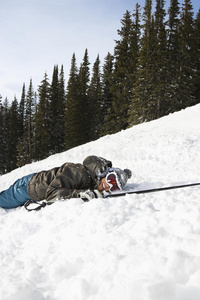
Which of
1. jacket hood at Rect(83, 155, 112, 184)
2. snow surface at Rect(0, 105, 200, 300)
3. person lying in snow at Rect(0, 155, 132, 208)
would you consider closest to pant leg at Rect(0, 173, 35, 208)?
person lying in snow at Rect(0, 155, 132, 208)

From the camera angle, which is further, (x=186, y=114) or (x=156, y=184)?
(x=186, y=114)

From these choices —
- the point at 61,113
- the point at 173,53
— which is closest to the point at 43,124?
the point at 61,113

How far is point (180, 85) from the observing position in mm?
18328

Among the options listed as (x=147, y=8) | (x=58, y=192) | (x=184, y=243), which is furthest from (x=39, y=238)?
(x=147, y=8)

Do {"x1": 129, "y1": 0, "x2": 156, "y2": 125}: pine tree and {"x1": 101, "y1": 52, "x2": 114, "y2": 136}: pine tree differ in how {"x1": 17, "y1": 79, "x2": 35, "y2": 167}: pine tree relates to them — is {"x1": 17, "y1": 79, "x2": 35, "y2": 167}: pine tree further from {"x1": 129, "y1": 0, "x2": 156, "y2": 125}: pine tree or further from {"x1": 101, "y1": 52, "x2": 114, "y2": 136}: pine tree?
{"x1": 129, "y1": 0, "x2": 156, "y2": 125}: pine tree

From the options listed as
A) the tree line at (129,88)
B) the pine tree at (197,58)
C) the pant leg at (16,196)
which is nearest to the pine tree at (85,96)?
the tree line at (129,88)

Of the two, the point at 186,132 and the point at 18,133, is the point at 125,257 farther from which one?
the point at 18,133

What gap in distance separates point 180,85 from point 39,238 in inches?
750

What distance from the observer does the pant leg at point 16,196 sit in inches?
141

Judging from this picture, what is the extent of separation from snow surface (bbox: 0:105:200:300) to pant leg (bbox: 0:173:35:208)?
0.38 metres

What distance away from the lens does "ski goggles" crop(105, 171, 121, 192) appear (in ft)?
10.7

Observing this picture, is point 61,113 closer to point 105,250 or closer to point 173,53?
point 173,53

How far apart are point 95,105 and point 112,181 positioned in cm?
2795

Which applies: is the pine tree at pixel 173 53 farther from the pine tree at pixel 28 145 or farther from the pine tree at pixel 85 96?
the pine tree at pixel 28 145
